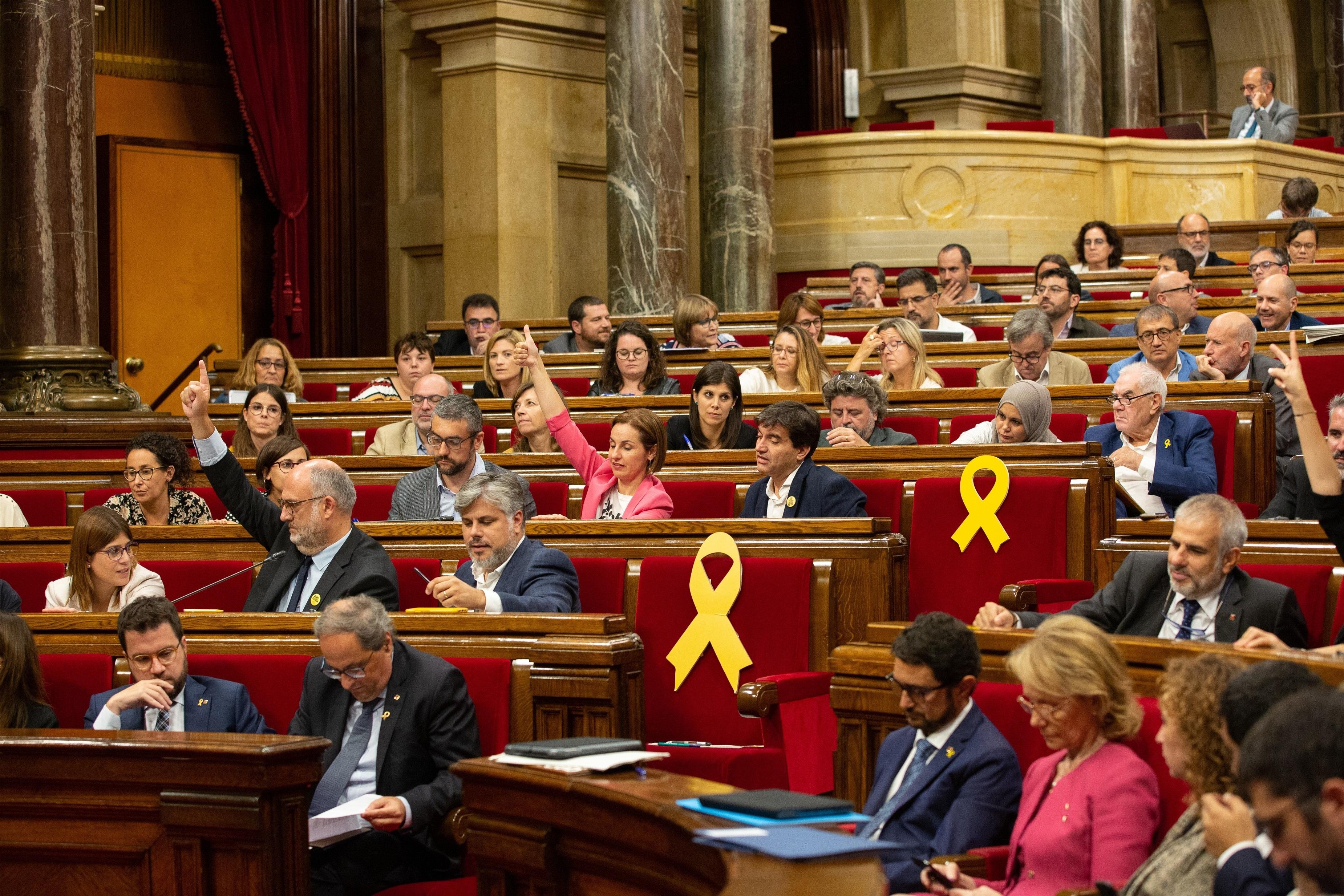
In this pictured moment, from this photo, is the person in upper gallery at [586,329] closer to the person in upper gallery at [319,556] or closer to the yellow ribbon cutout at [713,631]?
the person in upper gallery at [319,556]

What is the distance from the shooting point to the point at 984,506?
13.4 feet

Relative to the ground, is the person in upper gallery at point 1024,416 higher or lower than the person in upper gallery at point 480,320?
lower

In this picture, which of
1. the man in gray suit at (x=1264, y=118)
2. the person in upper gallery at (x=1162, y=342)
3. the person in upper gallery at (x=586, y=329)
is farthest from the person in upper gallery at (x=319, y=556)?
the man in gray suit at (x=1264, y=118)

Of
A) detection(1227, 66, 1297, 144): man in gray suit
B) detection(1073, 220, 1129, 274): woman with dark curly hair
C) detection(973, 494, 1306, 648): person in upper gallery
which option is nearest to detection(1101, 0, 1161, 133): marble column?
detection(1227, 66, 1297, 144): man in gray suit

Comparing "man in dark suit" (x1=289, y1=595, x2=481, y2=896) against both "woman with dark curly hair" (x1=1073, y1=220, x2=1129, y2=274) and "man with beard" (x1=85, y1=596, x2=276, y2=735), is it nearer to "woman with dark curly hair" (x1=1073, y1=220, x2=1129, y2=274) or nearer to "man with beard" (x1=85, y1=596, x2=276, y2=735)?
"man with beard" (x1=85, y1=596, x2=276, y2=735)

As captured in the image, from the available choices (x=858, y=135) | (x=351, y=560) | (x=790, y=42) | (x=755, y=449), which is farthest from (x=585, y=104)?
(x=351, y=560)

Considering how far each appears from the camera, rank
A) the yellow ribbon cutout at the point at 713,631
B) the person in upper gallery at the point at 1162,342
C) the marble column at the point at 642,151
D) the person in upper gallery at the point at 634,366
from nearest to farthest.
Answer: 1. the yellow ribbon cutout at the point at 713,631
2. the person in upper gallery at the point at 1162,342
3. the person in upper gallery at the point at 634,366
4. the marble column at the point at 642,151

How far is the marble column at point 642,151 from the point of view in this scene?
355 inches

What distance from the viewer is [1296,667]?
196 centimetres

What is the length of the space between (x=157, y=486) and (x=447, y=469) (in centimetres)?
89

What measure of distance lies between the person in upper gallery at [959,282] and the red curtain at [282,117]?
408cm

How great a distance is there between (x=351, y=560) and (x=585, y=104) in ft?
21.7

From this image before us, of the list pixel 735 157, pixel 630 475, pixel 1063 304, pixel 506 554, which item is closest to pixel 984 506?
pixel 630 475

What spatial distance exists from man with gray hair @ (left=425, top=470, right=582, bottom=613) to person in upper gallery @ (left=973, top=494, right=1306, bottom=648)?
970mm
